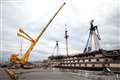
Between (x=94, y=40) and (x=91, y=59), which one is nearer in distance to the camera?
(x=91, y=59)

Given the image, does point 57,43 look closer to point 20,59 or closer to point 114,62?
point 20,59

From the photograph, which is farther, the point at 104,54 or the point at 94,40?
the point at 94,40

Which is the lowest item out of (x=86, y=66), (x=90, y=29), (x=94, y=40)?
(x=86, y=66)

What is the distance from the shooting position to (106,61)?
55.7m

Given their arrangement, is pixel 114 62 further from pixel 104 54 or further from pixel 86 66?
pixel 86 66

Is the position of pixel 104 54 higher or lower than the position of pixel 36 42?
lower

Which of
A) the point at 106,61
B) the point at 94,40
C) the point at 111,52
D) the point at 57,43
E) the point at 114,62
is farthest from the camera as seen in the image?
the point at 57,43

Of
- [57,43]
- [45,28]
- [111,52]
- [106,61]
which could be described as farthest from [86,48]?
[57,43]

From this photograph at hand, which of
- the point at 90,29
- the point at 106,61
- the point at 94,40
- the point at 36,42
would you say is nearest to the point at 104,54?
the point at 106,61

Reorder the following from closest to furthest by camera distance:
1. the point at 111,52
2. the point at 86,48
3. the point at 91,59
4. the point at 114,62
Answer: the point at 114,62, the point at 111,52, the point at 91,59, the point at 86,48

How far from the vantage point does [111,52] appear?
62.7 m

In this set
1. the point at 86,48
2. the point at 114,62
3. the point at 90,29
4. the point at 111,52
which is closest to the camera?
the point at 114,62

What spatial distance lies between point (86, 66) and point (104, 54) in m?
15.3

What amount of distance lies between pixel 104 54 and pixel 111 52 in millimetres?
5129
